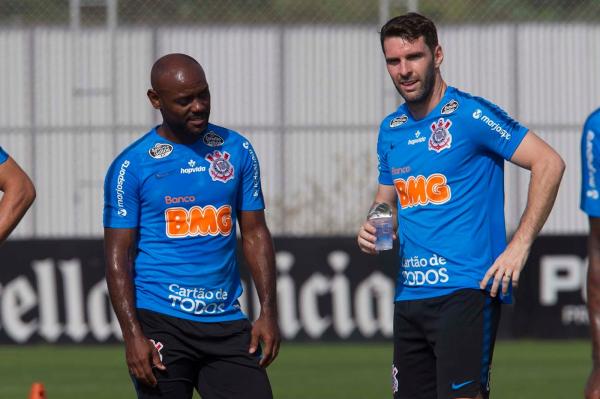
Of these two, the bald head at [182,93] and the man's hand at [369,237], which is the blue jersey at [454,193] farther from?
the bald head at [182,93]

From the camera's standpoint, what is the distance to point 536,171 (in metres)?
6.48

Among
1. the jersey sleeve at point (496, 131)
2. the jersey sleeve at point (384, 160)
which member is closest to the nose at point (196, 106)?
the jersey sleeve at point (384, 160)

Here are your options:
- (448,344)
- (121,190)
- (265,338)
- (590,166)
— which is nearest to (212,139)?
(121,190)

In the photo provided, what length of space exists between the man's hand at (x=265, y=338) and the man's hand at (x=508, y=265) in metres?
1.03

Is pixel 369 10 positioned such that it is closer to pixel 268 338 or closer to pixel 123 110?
pixel 123 110

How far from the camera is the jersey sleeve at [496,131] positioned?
658 centimetres

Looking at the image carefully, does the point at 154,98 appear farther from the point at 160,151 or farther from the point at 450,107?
the point at 450,107

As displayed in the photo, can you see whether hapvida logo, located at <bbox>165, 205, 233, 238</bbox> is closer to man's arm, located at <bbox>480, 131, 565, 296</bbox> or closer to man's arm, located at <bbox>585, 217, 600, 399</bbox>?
man's arm, located at <bbox>480, 131, 565, 296</bbox>

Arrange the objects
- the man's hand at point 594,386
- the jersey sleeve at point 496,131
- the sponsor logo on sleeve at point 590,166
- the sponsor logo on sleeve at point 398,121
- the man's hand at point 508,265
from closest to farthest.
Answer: the man's hand at point 594,386
the sponsor logo on sleeve at point 590,166
the man's hand at point 508,265
the jersey sleeve at point 496,131
the sponsor logo on sleeve at point 398,121

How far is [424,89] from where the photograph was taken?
22.1 feet

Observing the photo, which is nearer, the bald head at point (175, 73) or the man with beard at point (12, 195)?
the man with beard at point (12, 195)

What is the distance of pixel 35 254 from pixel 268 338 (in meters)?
10.1

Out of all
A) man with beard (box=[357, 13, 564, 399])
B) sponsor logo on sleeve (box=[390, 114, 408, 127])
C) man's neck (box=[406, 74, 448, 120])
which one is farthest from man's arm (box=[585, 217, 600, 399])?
sponsor logo on sleeve (box=[390, 114, 408, 127])

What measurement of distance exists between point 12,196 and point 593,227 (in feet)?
7.85
